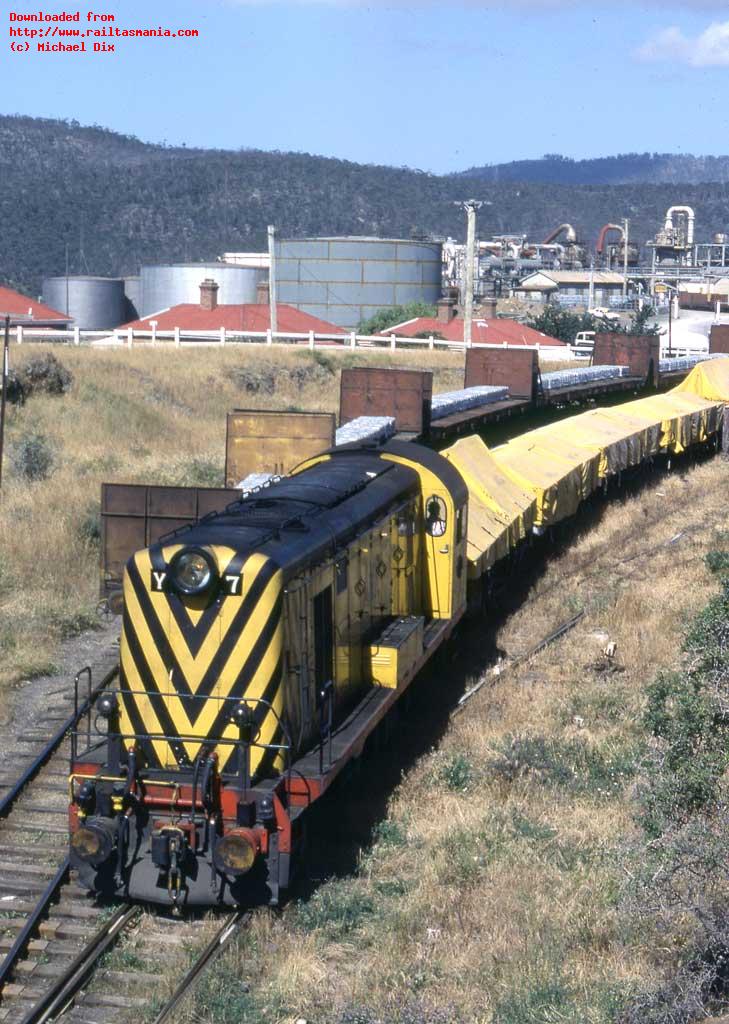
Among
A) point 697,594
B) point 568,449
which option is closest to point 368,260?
point 568,449

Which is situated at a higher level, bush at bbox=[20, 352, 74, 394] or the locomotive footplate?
bush at bbox=[20, 352, 74, 394]

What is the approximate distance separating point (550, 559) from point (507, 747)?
478 inches

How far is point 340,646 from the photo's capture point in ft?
42.0

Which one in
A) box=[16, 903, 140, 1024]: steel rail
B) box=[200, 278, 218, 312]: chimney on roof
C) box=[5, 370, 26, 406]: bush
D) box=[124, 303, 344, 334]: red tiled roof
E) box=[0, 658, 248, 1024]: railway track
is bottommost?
box=[0, 658, 248, 1024]: railway track

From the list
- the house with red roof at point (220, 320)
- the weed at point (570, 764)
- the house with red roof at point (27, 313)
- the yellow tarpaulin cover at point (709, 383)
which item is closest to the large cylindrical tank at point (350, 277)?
the house with red roof at point (220, 320)

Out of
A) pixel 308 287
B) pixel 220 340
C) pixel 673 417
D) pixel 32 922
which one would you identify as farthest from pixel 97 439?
pixel 308 287

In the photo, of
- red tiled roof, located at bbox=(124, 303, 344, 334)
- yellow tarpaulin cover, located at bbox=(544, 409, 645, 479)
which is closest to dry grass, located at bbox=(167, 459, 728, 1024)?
yellow tarpaulin cover, located at bbox=(544, 409, 645, 479)

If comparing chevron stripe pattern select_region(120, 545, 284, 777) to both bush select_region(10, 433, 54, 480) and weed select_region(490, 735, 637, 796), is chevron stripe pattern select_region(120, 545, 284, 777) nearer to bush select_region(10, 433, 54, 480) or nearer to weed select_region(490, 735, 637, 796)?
weed select_region(490, 735, 637, 796)

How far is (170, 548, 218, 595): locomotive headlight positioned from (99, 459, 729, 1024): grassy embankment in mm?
2764

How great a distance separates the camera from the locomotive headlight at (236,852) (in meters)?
9.98

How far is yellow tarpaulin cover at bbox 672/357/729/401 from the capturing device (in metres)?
43.1

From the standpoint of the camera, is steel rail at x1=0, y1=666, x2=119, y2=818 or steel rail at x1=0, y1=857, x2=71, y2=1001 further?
steel rail at x1=0, y1=666, x2=119, y2=818

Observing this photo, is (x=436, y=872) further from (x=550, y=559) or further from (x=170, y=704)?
(x=550, y=559)

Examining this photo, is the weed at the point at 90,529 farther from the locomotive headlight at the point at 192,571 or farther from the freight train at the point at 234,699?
the locomotive headlight at the point at 192,571
